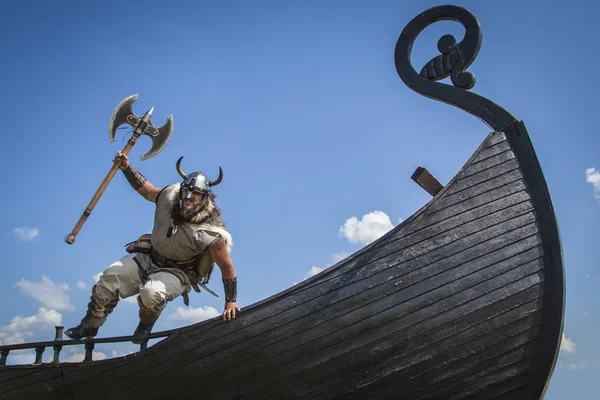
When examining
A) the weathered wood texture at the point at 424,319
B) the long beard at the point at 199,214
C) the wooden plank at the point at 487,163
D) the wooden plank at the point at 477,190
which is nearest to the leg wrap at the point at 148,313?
the weathered wood texture at the point at 424,319

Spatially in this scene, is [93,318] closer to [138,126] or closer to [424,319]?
[138,126]

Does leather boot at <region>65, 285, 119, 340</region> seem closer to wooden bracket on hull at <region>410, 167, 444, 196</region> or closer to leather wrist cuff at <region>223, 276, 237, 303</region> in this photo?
leather wrist cuff at <region>223, 276, 237, 303</region>

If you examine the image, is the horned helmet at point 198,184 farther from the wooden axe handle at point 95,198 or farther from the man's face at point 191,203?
the wooden axe handle at point 95,198

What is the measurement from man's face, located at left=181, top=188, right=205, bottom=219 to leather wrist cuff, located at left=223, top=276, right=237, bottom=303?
1.95 ft

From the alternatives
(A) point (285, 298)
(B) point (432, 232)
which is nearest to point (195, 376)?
(A) point (285, 298)

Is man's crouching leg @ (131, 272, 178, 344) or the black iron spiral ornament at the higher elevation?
the black iron spiral ornament

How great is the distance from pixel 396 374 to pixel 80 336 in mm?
2514

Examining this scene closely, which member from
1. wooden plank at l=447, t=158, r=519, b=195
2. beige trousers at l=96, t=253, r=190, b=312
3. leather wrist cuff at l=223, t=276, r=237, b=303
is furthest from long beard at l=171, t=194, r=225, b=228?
wooden plank at l=447, t=158, r=519, b=195

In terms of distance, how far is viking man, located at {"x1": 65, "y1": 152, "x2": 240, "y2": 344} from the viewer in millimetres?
4094

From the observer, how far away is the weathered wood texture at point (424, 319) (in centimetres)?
341

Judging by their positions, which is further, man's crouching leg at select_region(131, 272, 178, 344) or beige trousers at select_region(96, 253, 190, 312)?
beige trousers at select_region(96, 253, 190, 312)

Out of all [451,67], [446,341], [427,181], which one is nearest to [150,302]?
[446,341]

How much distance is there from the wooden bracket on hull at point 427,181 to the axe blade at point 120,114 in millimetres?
2671

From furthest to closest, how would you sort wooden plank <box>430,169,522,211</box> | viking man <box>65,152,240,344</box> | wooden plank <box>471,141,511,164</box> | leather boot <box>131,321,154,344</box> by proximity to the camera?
1. viking man <box>65,152,240,344</box>
2. leather boot <box>131,321,154,344</box>
3. wooden plank <box>471,141,511,164</box>
4. wooden plank <box>430,169,522,211</box>
